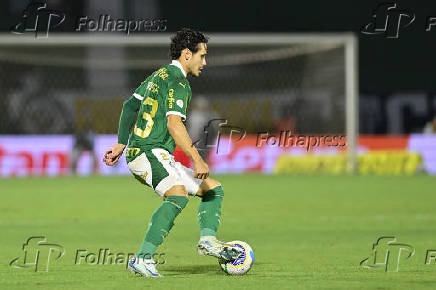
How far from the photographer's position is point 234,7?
33.9m

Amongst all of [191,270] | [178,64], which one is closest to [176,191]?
[191,270]

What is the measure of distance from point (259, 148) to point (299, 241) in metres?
14.6

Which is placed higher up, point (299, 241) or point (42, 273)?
point (299, 241)

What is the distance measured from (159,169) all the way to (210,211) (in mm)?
609

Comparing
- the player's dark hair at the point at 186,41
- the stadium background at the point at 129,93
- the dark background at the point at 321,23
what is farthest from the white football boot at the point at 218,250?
the dark background at the point at 321,23

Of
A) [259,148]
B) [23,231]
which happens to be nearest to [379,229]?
[23,231]

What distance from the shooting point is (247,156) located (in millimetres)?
25672

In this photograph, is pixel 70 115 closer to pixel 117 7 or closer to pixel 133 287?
pixel 117 7

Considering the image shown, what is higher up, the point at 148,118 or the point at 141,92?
the point at 141,92

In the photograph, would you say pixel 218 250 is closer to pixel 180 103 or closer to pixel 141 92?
pixel 180 103

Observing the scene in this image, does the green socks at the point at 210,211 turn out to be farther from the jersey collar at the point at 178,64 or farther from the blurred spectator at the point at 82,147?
the blurred spectator at the point at 82,147
